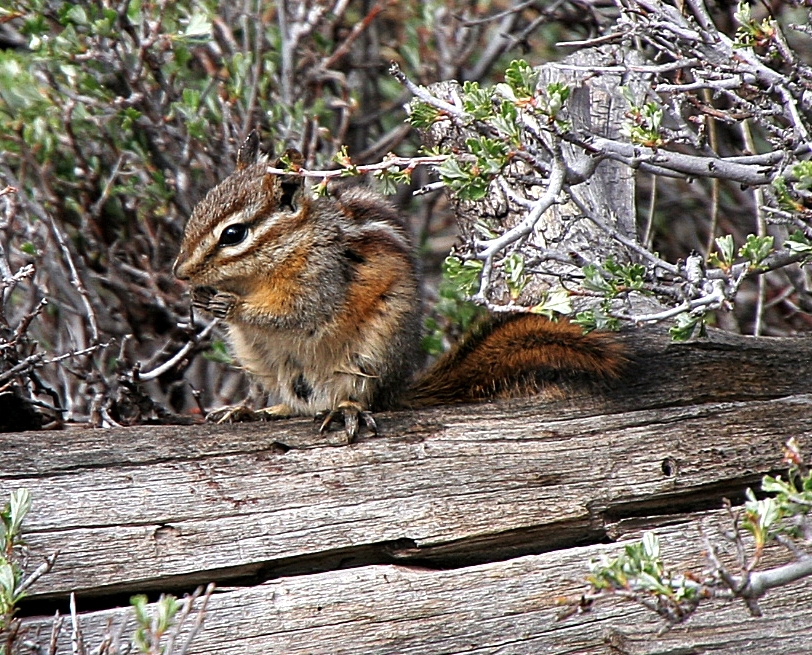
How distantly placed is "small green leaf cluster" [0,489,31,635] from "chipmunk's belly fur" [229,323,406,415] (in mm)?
985

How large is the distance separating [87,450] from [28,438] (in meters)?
0.14

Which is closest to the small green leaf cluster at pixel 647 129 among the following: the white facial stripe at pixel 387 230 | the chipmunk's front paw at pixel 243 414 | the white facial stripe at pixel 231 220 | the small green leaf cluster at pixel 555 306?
the small green leaf cluster at pixel 555 306

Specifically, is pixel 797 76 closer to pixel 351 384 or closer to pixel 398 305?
pixel 398 305

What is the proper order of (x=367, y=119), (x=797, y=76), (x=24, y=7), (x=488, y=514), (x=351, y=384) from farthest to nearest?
(x=367, y=119)
(x=24, y=7)
(x=351, y=384)
(x=488, y=514)
(x=797, y=76)

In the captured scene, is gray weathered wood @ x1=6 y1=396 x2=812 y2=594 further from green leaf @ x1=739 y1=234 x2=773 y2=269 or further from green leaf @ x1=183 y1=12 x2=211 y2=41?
green leaf @ x1=183 y1=12 x2=211 y2=41

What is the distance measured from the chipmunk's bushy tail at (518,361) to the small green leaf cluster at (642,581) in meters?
0.97

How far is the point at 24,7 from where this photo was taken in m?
3.60

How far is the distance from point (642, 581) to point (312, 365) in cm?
143

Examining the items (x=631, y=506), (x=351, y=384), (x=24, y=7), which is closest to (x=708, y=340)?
(x=631, y=506)

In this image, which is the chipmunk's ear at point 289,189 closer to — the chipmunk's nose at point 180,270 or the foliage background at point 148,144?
the chipmunk's nose at point 180,270

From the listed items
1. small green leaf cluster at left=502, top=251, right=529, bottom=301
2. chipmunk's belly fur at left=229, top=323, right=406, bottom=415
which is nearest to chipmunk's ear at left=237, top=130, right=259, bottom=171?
chipmunk's belly fur at left=229, top=323, right=406, bottom=415

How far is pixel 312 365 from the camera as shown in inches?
121

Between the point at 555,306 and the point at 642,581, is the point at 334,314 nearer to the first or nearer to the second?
the point at 555,306

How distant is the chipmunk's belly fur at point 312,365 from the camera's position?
3004mm
